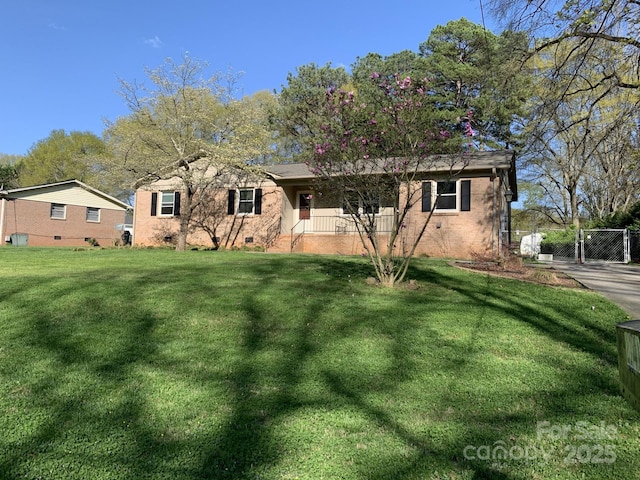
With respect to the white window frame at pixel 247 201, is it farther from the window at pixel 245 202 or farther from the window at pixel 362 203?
the window at pixel 362 203

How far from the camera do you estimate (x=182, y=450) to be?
2.41 meters

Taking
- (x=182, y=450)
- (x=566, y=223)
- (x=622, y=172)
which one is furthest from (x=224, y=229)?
(x=566, y=223)

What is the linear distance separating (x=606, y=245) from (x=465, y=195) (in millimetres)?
10296

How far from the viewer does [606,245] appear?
19812 mm

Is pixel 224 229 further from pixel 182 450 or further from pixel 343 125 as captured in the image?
pixel 182 450

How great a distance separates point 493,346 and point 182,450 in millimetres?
3194

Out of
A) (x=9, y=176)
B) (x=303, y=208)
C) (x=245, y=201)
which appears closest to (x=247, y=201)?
(x=245, y=201)

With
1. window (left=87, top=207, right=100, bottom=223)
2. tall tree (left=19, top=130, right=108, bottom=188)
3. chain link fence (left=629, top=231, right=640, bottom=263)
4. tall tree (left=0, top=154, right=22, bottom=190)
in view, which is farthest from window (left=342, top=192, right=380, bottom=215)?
tall tree (left=0, top=154, right=22, bottom=190)

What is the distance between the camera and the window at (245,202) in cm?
1839

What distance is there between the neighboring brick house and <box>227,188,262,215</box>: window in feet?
36.4

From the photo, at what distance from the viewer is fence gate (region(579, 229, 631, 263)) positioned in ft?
58.9

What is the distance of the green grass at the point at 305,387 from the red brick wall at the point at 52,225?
23.7m

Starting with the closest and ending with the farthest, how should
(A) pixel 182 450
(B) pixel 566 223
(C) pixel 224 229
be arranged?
(A) pixel 182 450 → (C) pixel 224 229 → (B) pixel 566 223

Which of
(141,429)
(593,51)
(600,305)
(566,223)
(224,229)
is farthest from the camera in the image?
(566,223)
